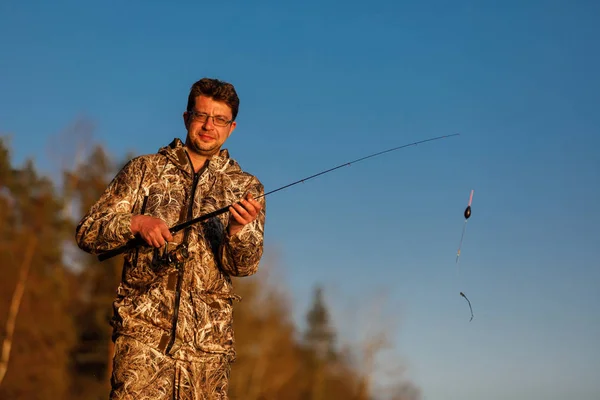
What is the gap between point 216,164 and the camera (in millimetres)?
5465

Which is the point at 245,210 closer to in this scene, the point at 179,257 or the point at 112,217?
the point at 179,257

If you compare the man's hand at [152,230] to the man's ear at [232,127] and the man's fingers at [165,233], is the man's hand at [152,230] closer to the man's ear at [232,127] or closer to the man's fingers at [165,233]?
the man's fingers at [165,233]

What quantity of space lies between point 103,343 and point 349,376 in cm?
2423

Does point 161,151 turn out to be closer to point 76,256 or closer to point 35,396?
point 35,396

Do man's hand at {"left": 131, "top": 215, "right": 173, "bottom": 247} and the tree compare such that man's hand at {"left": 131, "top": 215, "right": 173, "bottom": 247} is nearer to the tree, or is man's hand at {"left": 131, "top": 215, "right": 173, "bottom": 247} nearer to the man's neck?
the man's neck

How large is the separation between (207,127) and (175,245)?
823 millimetres

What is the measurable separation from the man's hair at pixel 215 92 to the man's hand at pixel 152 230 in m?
0.95

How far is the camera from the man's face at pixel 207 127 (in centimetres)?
541

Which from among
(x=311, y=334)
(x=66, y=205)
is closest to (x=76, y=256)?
(x=66, y=205)

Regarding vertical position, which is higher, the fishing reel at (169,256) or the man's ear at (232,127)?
the man's ear at (232,127)

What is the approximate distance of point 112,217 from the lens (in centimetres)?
501

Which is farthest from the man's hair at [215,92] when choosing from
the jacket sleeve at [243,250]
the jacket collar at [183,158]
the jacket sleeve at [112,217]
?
the jacket sleeve at [243,250]

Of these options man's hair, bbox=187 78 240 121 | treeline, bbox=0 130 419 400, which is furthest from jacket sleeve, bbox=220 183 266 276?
treeline, bbox=0 130 419 400

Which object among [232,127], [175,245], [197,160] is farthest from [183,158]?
[175,245]
